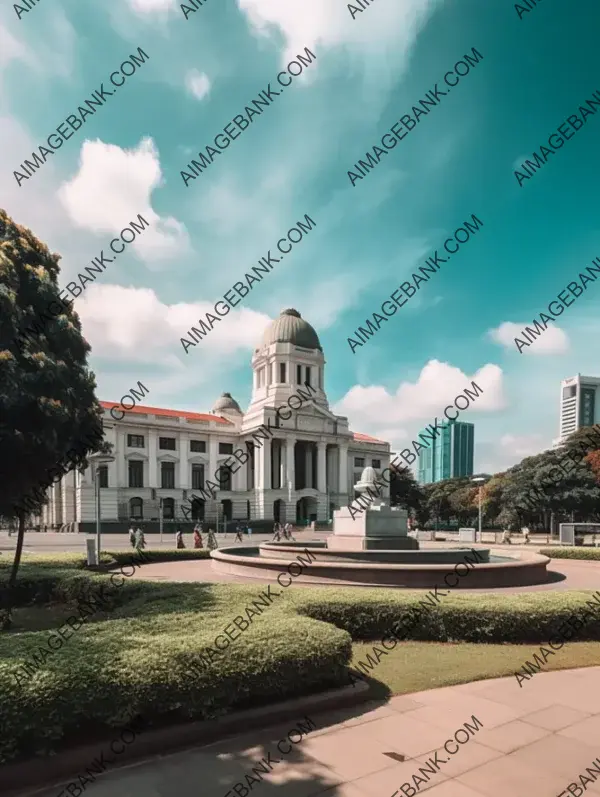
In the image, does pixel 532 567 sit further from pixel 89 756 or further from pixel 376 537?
pixel 89 756

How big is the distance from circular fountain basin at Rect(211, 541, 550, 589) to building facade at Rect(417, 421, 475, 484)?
120 metres

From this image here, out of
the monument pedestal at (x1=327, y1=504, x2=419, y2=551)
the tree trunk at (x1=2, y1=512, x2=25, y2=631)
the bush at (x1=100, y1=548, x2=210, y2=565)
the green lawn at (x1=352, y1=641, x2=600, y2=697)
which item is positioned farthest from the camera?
the bush at (x1=100, y1=548, x2=210, y2=565)

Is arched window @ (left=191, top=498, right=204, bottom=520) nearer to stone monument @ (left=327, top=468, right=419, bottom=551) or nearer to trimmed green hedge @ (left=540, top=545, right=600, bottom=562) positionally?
trimmed green hedge @ (left=540, top=545, right=600, bottom=562)

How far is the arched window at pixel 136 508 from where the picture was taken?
6150cm

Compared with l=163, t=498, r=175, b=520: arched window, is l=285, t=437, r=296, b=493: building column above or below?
above

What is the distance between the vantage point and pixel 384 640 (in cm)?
899

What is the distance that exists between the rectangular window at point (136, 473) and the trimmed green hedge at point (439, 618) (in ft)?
188

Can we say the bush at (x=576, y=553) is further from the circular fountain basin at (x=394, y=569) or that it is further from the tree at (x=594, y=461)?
the tree at (x=594, y=461)

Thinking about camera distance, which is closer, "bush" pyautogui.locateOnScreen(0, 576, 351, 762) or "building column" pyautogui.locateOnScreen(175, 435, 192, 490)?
"bush" pyautogui.locateOnScreen(0, 576, 351, 762)

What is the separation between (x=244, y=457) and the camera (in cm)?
7056

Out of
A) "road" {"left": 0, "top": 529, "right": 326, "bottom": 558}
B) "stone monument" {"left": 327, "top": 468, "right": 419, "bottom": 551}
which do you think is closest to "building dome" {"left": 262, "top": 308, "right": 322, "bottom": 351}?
"road" {"left": 0, "top": 529, "right": 326, "bottom": 558}

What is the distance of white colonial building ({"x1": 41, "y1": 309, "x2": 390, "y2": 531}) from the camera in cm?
6128

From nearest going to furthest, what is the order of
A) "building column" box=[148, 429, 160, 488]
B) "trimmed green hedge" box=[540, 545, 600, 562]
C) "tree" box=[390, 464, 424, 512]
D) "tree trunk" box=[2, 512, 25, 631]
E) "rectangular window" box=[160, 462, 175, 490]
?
"tree trunk" box=[2, 512, 25, 631] → "trimmed green hedge" box=[540, 545, 600, 562] → "building column" box=[148, 429, 160, 488] → "rectangular window" box=[160, 462, 175, 490] → "tree" box=[390, 464, 424, 512]

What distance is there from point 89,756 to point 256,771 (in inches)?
57.9
